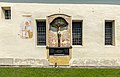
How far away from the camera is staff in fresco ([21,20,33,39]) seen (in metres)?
19.0

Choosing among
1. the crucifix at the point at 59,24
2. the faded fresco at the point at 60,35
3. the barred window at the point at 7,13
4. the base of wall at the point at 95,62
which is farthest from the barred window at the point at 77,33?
the barred window at the point at 7,13

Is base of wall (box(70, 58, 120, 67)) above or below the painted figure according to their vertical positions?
below

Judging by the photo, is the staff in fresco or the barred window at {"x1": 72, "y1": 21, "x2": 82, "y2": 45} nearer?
the staff in fresco

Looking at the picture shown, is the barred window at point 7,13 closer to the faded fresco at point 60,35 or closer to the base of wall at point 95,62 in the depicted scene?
the faded fresco at point 60,35

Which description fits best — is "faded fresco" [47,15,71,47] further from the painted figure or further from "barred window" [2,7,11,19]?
"barred window" [2,7,11,19]

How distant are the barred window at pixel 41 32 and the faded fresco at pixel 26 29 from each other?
71 cm

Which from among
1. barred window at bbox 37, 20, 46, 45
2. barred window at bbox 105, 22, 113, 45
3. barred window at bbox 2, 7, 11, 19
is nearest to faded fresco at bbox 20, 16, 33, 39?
barred window at bbox 37, 20, 46, 45

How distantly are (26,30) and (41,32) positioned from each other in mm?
1141

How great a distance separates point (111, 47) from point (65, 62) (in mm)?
3372

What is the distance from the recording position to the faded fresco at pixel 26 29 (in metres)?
19.0

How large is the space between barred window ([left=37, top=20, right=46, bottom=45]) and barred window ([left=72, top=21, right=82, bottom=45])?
205 cm

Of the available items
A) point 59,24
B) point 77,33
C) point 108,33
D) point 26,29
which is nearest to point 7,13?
point 26,29

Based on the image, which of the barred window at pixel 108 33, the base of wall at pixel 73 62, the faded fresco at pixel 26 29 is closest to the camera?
the base of wall at pixel 73 62

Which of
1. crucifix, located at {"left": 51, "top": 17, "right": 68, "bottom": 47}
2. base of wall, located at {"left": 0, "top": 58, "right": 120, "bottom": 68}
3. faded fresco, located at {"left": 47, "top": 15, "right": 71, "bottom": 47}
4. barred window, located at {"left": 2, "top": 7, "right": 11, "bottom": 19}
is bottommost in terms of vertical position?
base of wall, located at {"left": 0, "top": 58, "right": 120, "bottom": 68}
